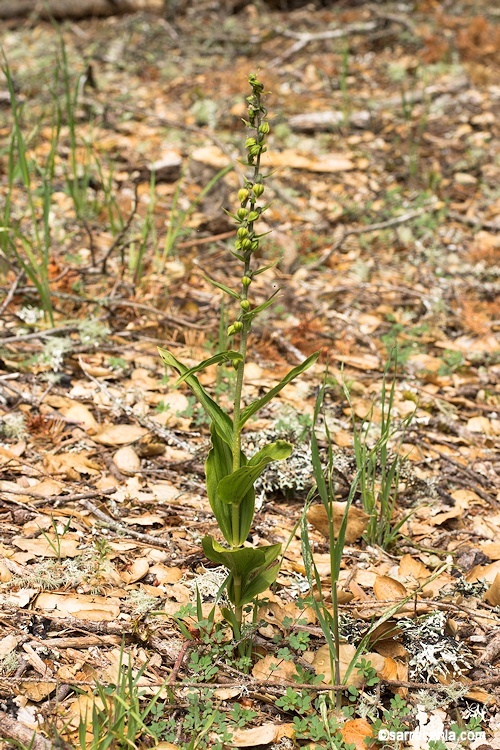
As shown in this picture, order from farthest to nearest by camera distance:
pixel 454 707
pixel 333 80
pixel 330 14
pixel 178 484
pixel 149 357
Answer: pixel 330 14 < pixel 333 80 < pixel 149 357 < pixel 178 484 < pixel 454 707

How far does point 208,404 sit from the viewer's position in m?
1.51

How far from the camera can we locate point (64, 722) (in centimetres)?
142

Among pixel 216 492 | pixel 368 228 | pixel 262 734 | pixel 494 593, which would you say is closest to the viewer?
pixel 262 734

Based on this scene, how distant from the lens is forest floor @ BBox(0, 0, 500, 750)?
155 cm

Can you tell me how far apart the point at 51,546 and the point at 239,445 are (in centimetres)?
63

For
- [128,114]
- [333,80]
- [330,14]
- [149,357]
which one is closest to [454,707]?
[149,357]

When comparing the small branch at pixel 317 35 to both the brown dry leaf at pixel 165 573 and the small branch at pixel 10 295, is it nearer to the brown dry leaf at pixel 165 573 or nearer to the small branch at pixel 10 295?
the small branch at pixel 10 295

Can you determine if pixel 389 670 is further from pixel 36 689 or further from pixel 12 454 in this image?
pixel 12 454

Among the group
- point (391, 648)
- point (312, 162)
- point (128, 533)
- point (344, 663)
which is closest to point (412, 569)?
point (391, 648)

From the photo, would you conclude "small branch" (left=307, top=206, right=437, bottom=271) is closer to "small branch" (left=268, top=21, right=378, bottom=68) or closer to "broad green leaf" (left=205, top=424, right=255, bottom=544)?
"broad green leaf" (left=205, top=424, right=255, bottom=544)

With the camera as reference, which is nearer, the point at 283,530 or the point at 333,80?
the point at 283,530

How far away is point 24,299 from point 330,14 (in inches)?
181

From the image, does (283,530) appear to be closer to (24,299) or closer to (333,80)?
(24,299)

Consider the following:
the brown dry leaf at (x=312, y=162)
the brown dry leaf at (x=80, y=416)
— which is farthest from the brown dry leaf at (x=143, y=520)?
the brown dry leaf at (x=312, y=162)
